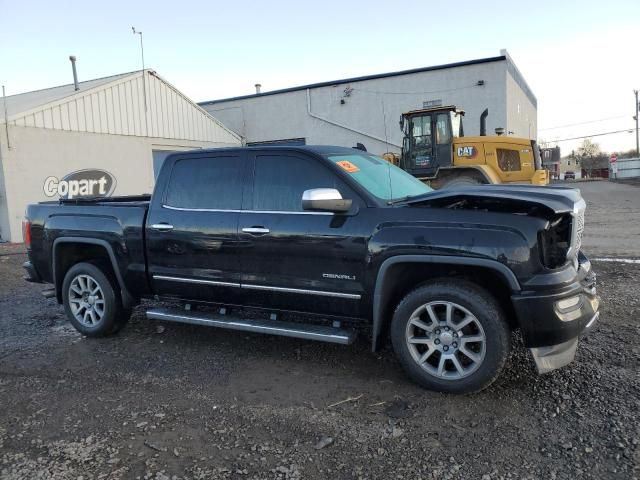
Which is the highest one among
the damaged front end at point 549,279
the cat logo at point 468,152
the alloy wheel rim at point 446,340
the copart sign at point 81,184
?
the cat logo at point 468,152

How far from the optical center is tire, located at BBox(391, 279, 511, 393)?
140 inches

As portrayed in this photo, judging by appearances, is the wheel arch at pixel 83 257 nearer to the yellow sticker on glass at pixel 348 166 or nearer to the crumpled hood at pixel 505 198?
the yellow sticker on glass at pixel 348 166

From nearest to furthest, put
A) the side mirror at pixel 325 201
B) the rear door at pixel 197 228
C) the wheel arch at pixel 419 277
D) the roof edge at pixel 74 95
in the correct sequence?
the wheel arch at pixel 419 277
the side mirror at pixel 325 201
the rear door at pixel 197 228
the roof edge at pixel 74 95

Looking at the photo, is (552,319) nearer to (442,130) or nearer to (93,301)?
(93,301)

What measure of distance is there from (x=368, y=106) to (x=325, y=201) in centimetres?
2090

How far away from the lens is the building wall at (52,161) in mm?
12922

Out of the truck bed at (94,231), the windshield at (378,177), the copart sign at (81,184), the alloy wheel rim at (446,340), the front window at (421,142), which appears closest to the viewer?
the alloy wheel rim at (446,340)

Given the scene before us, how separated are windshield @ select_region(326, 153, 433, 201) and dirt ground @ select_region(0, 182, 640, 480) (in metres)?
1.44

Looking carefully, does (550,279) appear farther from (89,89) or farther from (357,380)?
(89,89)

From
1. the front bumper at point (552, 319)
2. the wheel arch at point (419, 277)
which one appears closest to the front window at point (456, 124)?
the wheel arch at point (419, 277)

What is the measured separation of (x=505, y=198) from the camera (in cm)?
355

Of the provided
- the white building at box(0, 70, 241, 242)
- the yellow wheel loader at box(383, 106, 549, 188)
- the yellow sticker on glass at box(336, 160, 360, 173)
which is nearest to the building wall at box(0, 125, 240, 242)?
the white building at box(0, 70, 241, 242)

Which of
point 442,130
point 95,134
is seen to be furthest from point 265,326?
point 95,134

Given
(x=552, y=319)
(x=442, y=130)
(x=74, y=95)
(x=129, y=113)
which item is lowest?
(x=552, y=319)
